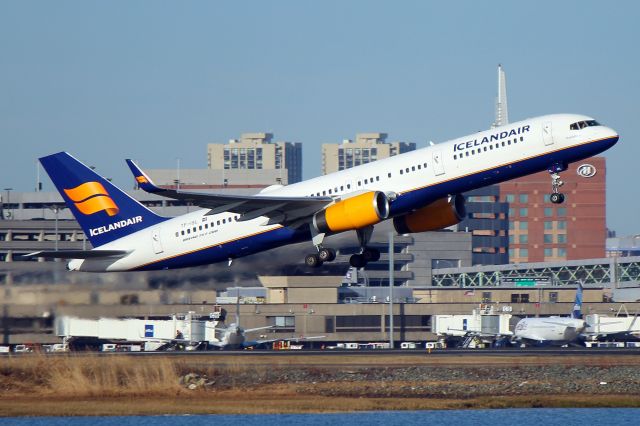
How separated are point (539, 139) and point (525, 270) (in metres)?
102

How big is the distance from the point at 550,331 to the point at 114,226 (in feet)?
97.0

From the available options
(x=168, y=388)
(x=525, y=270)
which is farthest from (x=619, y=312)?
(x=525, y=270)

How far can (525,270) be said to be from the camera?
500 feet

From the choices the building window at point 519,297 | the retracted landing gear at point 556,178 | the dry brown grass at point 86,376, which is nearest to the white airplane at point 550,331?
the retracted landing gear at point 556,178

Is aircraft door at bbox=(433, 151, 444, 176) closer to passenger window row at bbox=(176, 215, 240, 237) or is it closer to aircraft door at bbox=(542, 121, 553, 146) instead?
aircraft door at bbox=(542, 121, 553, 146)

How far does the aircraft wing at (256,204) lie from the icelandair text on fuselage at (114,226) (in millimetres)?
6101

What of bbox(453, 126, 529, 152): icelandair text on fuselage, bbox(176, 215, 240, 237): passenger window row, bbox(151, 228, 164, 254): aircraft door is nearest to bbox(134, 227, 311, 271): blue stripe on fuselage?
bbox(151, 228, 164, 254): aircraft door

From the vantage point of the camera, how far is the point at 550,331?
7588cm

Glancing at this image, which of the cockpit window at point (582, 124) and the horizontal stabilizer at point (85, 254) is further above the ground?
the cockpit window at point (582, 124)

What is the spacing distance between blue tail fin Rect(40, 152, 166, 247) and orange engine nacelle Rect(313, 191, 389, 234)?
9209mm

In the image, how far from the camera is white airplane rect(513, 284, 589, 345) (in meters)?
75.8

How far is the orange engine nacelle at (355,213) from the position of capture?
171ft

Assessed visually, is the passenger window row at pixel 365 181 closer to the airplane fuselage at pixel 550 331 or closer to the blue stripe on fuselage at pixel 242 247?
the blue stripe on fuselage at pixel 242 247

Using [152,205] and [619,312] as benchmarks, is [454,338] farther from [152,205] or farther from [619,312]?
[152,205]
